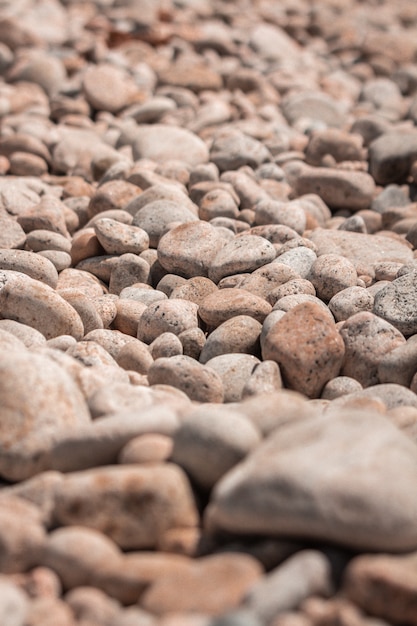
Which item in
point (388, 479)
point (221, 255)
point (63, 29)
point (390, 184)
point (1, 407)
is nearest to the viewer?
point (388, 479)

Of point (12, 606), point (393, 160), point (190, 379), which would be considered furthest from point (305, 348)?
point (393, 160)

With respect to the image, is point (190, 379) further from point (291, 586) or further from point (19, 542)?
point (291, 586)

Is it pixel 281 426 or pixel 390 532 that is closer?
pixel 390 532

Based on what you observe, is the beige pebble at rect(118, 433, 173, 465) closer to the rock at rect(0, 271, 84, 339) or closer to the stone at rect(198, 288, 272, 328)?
the rock at rect(0, 271, 84, 339)

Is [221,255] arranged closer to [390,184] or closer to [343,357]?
[343,357]

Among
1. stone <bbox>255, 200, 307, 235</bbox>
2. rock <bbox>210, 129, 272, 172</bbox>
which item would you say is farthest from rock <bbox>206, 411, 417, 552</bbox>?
rock <bbox>210, 129, 272, 172</bbox>

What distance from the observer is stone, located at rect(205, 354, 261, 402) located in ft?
12.2

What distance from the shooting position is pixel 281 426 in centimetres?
272

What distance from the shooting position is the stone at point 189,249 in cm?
487

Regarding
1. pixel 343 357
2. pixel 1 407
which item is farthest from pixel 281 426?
pixel 343 357

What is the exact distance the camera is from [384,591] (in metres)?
2.15

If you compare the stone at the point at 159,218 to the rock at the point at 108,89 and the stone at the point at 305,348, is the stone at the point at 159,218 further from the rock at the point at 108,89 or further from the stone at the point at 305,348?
the rock at the point at 108,89

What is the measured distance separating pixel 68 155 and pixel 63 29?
4.28 meters

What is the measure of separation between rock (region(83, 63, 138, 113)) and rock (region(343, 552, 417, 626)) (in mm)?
6835
